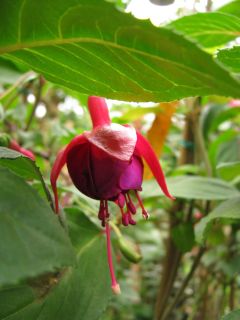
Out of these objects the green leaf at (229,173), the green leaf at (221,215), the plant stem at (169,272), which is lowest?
the plant stem at (169,272)

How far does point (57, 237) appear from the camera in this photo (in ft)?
0.77

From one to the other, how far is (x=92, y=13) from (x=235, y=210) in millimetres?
240

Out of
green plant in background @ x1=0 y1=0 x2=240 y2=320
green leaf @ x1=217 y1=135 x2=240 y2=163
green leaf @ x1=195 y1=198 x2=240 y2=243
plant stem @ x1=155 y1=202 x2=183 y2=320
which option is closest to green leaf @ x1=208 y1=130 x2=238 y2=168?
green leaf @ x1=217 y1=135 x2=240 y2=163

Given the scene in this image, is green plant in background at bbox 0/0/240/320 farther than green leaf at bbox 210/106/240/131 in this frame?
No

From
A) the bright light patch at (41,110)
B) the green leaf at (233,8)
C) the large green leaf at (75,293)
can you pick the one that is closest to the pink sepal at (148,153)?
the large green leaf at (75,293)

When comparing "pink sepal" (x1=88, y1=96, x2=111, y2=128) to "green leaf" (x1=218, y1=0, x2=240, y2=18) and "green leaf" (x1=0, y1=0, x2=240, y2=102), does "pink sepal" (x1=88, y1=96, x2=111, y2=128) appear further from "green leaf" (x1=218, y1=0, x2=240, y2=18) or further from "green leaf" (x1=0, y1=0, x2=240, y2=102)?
"green leaf" (x1=218, y1=0, x2=240, y2=18)

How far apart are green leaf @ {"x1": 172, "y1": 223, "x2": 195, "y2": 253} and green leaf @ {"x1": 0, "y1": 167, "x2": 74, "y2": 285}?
1.40 ft

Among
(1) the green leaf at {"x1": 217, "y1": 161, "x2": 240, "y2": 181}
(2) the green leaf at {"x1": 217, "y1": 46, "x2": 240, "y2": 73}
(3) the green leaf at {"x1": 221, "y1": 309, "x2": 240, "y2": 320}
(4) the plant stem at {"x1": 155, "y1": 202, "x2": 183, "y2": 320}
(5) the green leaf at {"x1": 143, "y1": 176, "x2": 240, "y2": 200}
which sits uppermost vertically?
(2) the green leaf at {"x1": 217, "y1": 46, "x2": 240, "y2": 73}

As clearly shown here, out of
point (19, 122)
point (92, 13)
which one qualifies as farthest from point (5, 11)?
point (19, 122)

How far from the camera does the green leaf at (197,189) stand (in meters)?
0.50

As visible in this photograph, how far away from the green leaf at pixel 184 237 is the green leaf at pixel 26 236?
1.40 feet

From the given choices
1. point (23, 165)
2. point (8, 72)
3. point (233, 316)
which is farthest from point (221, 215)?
point (8, 72)

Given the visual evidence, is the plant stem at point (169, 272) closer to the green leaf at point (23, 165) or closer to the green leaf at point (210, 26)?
the green leaf at point (210, 26)

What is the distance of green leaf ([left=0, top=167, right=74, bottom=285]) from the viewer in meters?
0.21
